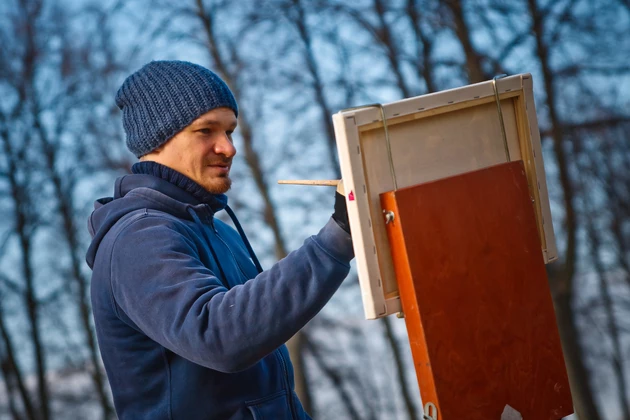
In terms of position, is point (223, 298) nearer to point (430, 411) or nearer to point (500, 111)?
point (430, 411)

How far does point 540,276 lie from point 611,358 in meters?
15.1

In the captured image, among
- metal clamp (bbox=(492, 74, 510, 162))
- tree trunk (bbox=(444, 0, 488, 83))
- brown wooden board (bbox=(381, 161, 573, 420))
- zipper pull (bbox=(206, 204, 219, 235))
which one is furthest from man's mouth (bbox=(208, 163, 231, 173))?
tree trunk (bbox=(444, 0, 488, 83))

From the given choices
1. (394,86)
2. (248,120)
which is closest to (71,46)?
(248,120)

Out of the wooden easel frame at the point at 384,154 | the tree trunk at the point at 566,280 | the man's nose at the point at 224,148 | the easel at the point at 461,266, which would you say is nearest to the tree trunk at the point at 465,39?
the tree trunk at the point at 566,280

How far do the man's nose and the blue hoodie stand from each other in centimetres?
13

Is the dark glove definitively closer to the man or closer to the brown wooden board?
the man

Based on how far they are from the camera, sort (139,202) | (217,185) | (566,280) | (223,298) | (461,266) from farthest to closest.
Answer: (566,280), (217,185), (139,202), (461,266), (223,298)

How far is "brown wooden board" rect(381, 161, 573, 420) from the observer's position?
5.98 ft

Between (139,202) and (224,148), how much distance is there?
0.28m

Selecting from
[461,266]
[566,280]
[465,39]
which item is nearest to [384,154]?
[461,266]

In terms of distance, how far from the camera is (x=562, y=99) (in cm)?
920

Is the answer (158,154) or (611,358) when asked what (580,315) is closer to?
(611,358)

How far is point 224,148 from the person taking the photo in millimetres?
2076

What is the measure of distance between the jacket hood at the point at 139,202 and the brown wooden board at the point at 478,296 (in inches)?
23.4
